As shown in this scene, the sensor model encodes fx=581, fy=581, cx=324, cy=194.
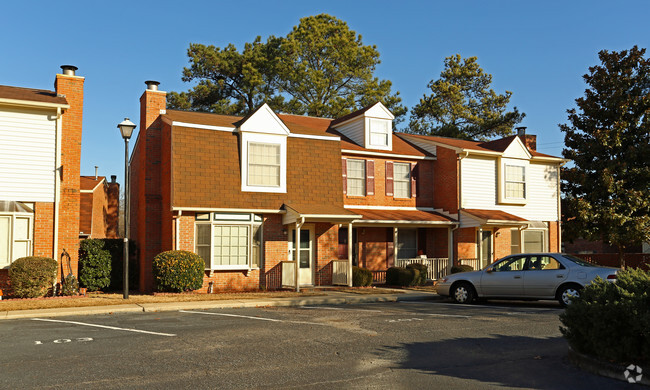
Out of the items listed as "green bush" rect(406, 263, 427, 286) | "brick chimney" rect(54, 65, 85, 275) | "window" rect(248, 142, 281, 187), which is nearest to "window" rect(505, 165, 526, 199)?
"green bush" rect(406, 263, 427, 286)

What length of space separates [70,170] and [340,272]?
1016 centimetres

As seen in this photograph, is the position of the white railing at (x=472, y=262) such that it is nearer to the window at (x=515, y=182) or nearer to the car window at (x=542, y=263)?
the window at (x=515, y=182)

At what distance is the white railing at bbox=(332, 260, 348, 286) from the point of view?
21781 millimetres

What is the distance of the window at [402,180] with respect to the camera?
25.9 m

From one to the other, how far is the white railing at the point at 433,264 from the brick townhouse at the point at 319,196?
0.21 meters

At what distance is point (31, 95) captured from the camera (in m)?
19.5

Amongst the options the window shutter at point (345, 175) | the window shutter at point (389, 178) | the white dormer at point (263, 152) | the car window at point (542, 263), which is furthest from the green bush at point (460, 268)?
the white dormer at point (263, 152)

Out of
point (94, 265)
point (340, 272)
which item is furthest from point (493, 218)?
point (94, 265)

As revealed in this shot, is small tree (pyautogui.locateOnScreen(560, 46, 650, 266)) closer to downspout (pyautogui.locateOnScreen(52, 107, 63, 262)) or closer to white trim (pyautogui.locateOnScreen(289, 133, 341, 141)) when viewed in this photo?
white trim (pyautogui.locateOnScreen(289, 133, 341, 141))

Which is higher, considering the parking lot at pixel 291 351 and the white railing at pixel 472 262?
the white railing at pixel 472 262

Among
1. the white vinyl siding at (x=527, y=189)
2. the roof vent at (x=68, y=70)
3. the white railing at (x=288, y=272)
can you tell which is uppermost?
the roof vent at (x=68, y=70)

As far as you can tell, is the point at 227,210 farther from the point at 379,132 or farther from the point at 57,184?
the point at 379,132

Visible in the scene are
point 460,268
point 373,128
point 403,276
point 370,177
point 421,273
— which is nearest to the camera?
point 403,276

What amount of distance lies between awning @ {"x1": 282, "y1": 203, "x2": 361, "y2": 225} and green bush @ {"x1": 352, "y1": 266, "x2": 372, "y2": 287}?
2088 millimetres
